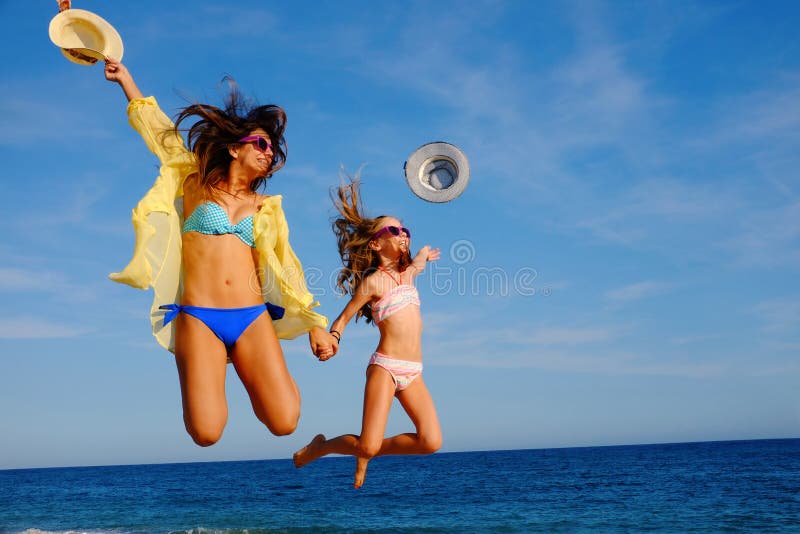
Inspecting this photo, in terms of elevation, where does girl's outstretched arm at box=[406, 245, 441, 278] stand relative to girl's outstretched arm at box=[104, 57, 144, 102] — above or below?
below

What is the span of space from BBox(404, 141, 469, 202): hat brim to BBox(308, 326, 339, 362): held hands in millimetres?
1651

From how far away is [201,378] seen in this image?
5.70 meters

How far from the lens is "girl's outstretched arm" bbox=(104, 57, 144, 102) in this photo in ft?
20.8

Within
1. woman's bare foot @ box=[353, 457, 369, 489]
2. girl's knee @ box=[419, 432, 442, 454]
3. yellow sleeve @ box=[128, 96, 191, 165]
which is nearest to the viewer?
yellow sleeve @ box=[128, 96, 191, 165]

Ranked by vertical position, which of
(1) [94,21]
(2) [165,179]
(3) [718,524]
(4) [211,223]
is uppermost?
(1) [94,21]

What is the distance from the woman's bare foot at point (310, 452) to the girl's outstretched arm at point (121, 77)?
356 centimetres

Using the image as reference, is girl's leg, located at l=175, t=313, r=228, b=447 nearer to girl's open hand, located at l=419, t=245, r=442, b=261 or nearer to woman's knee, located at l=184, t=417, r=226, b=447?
woman's knee, located at l=184, t=417, r=226, b=447

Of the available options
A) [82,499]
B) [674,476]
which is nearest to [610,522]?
[674,476]

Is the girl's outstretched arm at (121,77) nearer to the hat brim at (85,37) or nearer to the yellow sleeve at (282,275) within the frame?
the hat brim at (85,37)

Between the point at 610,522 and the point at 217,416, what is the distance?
33.4 metres

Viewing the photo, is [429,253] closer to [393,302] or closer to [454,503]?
[393,302]

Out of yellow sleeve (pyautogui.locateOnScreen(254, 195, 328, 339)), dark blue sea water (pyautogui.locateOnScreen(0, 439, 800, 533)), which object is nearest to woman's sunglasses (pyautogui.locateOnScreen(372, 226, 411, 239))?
yellow sleeve (pyautogui.locateOnScreen(254, 195, 328, 339))

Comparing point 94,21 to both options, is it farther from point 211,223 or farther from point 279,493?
point 279,493

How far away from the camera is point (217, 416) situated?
18.6 ft
